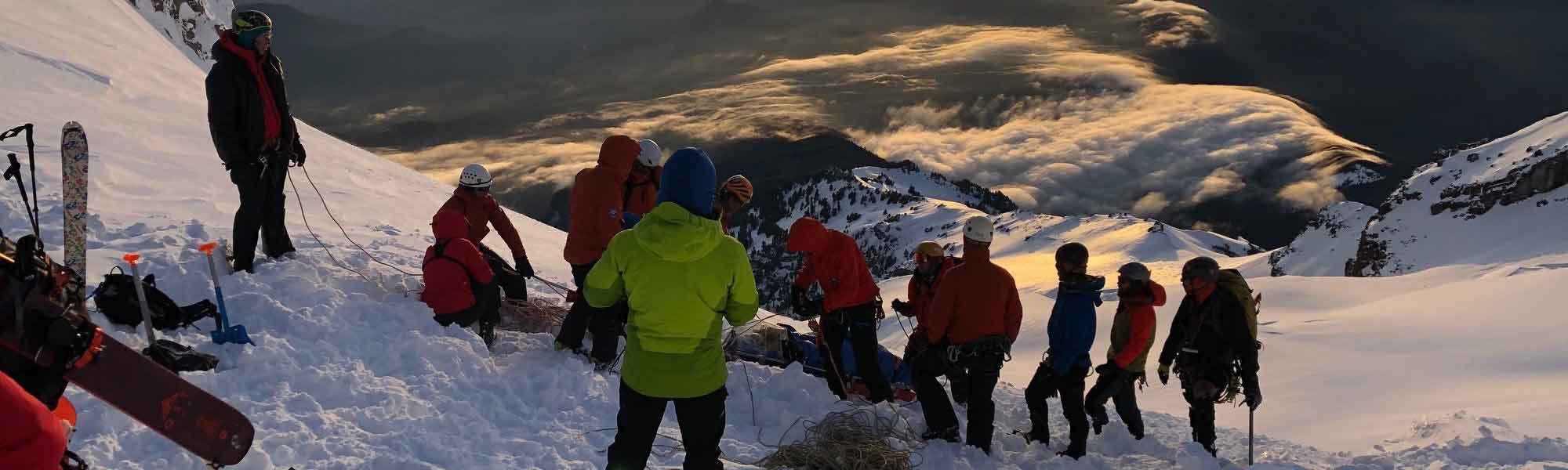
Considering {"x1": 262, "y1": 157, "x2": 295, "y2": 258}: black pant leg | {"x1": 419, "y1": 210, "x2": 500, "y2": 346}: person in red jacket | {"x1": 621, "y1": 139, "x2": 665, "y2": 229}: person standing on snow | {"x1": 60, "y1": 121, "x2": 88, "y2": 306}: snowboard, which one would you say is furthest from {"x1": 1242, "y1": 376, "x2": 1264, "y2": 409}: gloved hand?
{"x1": 60, "y1": 121, "x2": 88, "y2": 306}: snowboard

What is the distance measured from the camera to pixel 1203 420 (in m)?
8.29

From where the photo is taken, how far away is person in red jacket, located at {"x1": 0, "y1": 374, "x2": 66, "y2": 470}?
2.90 m

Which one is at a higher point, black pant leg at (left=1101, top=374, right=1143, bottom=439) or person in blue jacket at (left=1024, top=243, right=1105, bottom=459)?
person in blue jacket at (left=1024, top=243, right=1105, bottom=459)

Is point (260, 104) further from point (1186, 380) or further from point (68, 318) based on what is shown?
point (1186, 380)

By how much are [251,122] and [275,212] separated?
1.11 m

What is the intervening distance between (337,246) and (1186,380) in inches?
349

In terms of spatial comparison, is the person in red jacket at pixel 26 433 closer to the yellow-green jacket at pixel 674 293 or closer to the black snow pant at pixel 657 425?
the yellow-green jacket at pixel 674 293

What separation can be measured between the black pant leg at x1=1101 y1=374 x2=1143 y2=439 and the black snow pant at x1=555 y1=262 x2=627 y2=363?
14.1 feet

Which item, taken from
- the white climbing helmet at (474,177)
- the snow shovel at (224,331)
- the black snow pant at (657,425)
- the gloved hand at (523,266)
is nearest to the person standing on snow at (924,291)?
the gloved hand at (523,266)

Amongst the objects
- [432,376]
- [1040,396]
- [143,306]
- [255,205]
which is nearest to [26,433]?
[143,306]

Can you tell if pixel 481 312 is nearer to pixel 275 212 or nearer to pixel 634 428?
pixel 275 212

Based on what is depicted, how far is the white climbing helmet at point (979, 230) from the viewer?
306 inches

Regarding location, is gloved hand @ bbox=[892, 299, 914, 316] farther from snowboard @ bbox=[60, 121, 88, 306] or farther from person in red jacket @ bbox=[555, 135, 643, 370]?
snowboard @ bbox=[60, 121, 88, 306]

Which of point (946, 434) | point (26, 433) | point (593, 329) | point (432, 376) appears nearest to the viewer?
point (26, 433)
